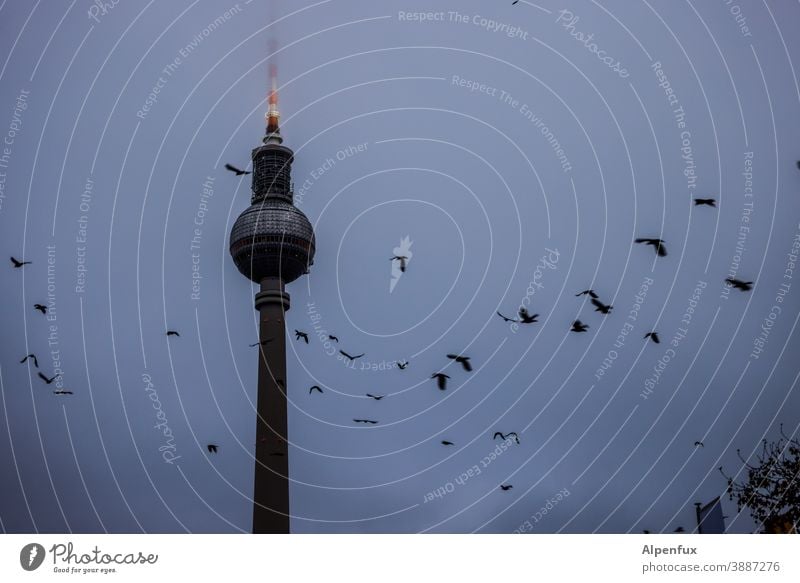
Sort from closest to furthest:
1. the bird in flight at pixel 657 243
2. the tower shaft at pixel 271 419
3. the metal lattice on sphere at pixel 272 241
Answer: the bird in flight at pixel 657 243, the tower shaft at pixel 271 419, the metal lattice on sphere at pixel 272 241

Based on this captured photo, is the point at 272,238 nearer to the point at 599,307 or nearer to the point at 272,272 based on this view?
the point at 272,272

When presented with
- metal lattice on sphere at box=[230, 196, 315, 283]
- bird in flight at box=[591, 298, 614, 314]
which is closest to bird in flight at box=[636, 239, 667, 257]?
bird in flight at box=[591, 298, 614, 314]

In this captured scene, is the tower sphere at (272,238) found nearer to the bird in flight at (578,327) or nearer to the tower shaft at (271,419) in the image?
the tower shaft at (271,419)

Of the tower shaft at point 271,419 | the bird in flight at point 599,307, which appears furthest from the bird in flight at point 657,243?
the tower shaft at point 271,419

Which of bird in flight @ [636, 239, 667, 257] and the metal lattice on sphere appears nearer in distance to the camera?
bird in flight @ [636, 239, 667, 257]

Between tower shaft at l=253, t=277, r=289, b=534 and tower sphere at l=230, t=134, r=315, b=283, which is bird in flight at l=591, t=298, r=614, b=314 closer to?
tower shaft at l=253, t=277, r=289, b=534

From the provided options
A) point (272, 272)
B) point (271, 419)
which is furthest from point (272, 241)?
point (271, 419)
